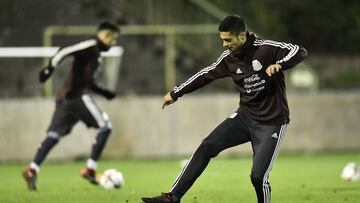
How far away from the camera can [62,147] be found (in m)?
21.1

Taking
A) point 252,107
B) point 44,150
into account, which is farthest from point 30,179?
point 252,107

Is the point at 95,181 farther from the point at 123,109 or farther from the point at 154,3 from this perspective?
the point at 154,3

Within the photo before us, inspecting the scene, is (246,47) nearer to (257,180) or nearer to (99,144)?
(257,180)

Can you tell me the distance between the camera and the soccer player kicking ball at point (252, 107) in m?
10.1

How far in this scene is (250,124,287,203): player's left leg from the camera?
10047 mm

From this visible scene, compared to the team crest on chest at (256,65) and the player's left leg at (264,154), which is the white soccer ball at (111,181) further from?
the team crest on chest at (256,65)

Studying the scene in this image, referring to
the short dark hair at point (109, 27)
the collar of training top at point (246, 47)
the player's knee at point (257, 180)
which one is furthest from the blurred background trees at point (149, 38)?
the player's knee at point (257, 180)

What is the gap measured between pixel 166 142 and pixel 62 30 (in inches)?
131

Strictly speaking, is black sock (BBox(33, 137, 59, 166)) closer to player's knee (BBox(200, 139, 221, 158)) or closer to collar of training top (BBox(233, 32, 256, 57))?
player's knee (BBox(200, 139, 221, 158))

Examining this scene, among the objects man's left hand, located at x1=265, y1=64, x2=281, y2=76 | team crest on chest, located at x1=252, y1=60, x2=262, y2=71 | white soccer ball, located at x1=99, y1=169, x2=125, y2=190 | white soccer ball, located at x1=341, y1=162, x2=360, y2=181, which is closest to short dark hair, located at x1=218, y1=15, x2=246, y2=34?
team crest on chest, located at x1=252, y1=60, x2=262, y2=71

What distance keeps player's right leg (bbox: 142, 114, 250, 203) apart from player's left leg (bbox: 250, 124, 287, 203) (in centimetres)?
20

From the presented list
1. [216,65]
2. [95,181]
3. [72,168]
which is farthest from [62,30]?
[216,65]

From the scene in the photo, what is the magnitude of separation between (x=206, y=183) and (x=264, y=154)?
4839mm

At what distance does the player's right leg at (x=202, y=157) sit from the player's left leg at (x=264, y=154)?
200 millimetres
